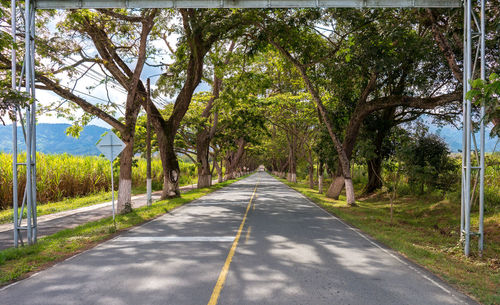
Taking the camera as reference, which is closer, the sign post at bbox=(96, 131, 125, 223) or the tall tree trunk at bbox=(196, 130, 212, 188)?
the sign post at bbox=(96, 131, 125, 223)

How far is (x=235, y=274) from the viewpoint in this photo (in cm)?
569

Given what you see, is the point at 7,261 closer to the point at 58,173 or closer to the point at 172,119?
the point at 172,119

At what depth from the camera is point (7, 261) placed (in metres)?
7.02

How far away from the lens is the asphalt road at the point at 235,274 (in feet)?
15.6

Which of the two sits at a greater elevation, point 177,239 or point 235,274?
point 235,274

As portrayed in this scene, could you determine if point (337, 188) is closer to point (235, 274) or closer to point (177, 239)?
point (177, 239)

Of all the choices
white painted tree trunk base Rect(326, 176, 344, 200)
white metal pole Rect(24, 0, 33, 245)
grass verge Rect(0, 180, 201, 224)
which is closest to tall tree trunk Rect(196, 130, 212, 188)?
grass verge Rect(0, 180, 201, 224)

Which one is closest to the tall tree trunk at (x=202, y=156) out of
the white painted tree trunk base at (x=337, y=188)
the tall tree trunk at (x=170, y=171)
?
the tall tree trunk at (x=170, y=171)

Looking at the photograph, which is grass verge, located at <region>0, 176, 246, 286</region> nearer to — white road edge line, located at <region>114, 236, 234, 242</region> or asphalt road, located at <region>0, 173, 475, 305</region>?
asphalt road, located at <region>0, 173, 475, 305</region>

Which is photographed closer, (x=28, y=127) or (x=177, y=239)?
(x=28, y=127)

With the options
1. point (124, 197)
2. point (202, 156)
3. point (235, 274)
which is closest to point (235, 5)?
point (235, 274)

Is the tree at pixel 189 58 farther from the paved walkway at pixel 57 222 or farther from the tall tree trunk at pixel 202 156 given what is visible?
the tall tree trunk at pixel 202 156

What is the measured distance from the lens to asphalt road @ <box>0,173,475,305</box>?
4750 mm

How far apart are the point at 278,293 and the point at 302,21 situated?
1160 centimetres
